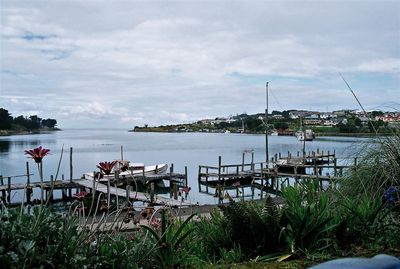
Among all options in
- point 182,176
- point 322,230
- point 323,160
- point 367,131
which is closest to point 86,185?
point 182,176

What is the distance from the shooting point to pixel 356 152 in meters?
6.88

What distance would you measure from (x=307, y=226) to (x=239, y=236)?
66 cm

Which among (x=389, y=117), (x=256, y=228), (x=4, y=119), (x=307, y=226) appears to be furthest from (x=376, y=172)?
(x=4, y=119)

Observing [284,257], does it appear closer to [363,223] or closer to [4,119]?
[363,223]

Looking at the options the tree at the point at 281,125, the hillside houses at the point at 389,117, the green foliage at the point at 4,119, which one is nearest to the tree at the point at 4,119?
the green foliage at the point at 4,119

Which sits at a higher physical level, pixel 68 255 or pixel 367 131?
pixel 367 131

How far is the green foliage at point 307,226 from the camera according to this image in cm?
477

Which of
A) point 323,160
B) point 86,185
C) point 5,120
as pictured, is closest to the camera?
point 86,185

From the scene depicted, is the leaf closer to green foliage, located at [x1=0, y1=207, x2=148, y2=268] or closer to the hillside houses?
green foliage, located at [x1=0, y1=207, x2=148, y2=268]

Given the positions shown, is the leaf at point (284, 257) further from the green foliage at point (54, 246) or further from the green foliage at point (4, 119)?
the green foliage at point (4, 119)

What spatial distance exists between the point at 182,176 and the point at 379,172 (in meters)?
36.5

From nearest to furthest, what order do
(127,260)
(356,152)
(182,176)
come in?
(127,260) → (356,152) → (182,176)

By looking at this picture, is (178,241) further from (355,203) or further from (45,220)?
(355,203)

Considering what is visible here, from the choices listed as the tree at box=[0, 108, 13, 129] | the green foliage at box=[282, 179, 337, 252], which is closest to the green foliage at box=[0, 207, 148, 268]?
the green foliage at box=[282, 179, 337, 252]
